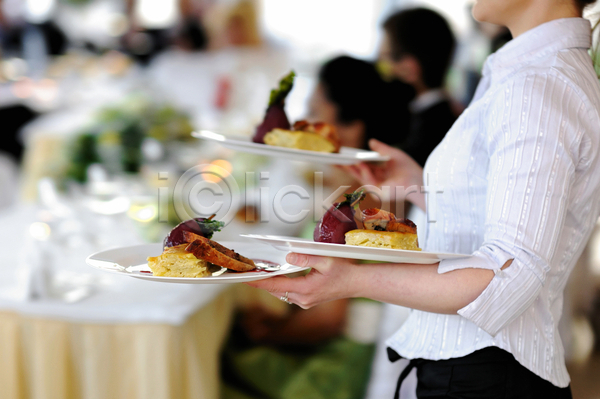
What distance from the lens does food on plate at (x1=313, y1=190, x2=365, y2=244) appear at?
69 centimetres

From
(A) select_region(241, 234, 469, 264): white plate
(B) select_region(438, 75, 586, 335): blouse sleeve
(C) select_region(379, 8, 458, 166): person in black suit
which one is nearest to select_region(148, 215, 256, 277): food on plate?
(A) select_region(241, 234, 469, 264): white plate

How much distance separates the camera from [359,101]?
6.78ft

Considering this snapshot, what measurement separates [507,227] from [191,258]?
412 mm

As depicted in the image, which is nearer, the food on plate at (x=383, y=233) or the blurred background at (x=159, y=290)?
the food on plate at (x=383, y=233)

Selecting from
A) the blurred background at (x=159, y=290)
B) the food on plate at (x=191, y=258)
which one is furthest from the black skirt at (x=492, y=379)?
the blurred background at (x=159, y=290)

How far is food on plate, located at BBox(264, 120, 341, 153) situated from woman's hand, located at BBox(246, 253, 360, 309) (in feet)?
1.36

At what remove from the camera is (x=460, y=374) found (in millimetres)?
815

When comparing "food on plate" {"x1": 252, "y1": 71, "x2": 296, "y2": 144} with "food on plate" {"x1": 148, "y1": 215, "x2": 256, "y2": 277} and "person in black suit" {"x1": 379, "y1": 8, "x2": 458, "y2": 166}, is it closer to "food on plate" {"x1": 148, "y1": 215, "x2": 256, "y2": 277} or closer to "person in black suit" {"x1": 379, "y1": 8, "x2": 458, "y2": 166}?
"food on plate" {"x1": 148, "y1": 215, "x2": 256, "y2": 277}

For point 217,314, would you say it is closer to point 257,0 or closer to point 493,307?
point 493,307

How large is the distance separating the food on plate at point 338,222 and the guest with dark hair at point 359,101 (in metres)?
1.41

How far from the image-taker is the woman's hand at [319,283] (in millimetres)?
690

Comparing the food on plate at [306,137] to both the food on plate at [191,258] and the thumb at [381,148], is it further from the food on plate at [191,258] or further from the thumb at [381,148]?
the food on plate at [191,258]

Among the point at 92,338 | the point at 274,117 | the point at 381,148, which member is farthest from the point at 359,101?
the point at 92,338

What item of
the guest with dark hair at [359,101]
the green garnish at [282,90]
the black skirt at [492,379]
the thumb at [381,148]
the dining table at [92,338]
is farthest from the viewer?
the guest with dark hair at [359,101]
